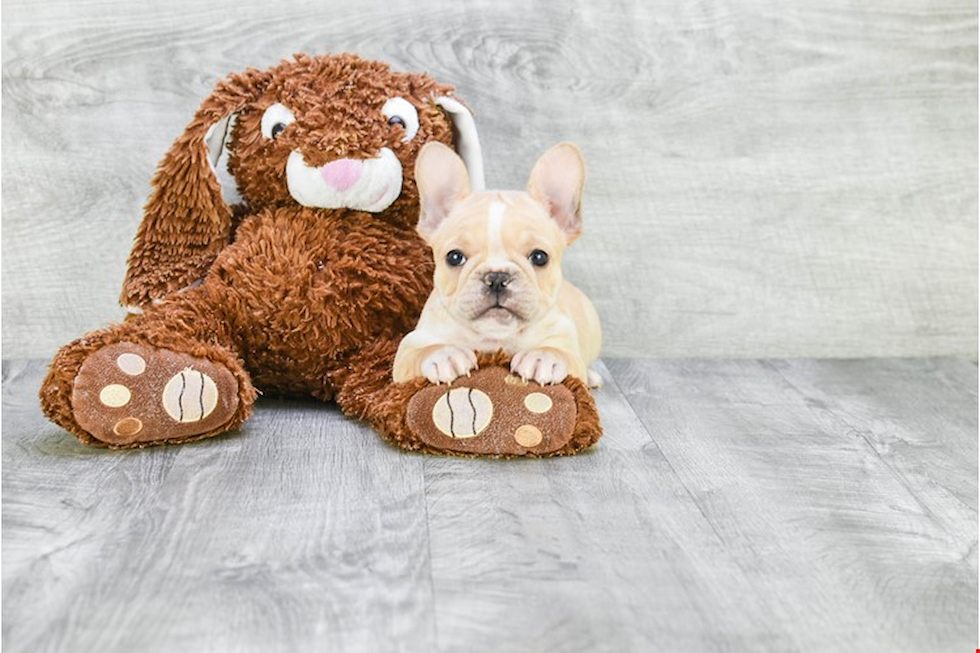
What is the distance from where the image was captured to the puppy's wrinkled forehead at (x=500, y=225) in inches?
51.0

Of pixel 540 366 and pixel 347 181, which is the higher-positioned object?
pixel 347 181

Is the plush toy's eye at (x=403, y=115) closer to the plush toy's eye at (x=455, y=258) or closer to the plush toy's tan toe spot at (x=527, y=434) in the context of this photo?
the plush toy's eye at (x=455, y=258)

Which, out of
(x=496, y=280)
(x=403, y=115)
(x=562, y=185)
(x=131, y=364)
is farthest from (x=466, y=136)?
(x=131, y=364)

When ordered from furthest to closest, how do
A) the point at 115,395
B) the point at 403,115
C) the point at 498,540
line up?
the point at 403,115 → the point at 115,395 → the point at 498,540

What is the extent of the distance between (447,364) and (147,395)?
332 millimetres

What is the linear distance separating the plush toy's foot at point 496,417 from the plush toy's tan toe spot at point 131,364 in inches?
12.1

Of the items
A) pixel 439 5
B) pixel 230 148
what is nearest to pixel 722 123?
pixel 439 5

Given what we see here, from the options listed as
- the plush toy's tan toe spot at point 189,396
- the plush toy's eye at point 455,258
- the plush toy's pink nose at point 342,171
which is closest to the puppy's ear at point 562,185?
the plush toy's eye at point 455,258

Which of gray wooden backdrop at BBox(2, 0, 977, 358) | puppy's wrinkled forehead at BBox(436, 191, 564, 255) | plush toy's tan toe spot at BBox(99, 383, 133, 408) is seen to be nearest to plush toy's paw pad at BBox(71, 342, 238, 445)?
plush toy's tan toe spot at BBox(99, 383, 133, 408)

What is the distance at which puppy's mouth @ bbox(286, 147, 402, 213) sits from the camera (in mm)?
1424

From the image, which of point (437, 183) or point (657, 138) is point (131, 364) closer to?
point (437, 183)

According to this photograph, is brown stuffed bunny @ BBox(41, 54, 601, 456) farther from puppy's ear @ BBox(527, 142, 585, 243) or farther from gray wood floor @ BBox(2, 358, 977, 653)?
puppy's ear @ BBox(527, 142, 585, 243)

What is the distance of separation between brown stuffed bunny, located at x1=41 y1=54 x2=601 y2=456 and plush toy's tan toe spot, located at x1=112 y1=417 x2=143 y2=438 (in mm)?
51

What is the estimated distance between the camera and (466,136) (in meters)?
1.52
